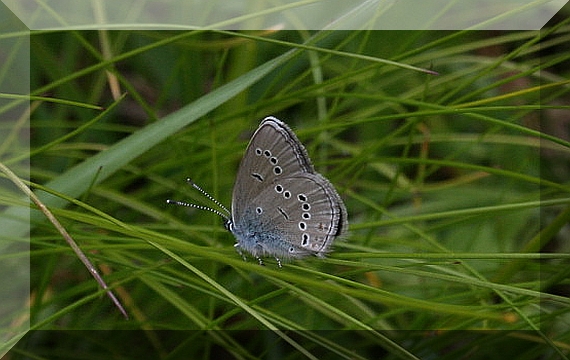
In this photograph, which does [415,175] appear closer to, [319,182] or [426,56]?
[426,56]

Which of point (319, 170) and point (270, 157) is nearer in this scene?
point (270, 157)

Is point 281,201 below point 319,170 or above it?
below

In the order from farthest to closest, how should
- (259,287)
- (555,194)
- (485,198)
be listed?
(485,198)
(555,194)
(259,287)

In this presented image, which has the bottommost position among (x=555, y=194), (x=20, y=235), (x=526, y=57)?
(x=20, y=235)

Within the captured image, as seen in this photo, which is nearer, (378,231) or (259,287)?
(259,287)

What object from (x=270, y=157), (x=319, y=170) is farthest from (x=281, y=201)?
(x=319, y=170)

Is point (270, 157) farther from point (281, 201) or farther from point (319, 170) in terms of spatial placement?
point (319, 170)

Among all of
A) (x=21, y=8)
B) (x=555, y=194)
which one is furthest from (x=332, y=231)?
(x=21, y=8)

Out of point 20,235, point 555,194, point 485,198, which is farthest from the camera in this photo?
point 485,198
